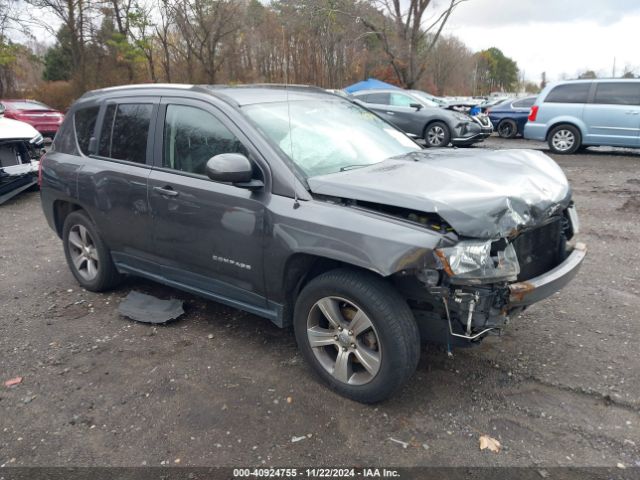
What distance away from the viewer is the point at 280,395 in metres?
3.20

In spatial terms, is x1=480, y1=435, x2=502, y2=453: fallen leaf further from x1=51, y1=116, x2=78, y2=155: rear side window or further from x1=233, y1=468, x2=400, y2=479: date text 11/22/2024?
x1=51, y1=116, x2=78, y2=155: rear side window

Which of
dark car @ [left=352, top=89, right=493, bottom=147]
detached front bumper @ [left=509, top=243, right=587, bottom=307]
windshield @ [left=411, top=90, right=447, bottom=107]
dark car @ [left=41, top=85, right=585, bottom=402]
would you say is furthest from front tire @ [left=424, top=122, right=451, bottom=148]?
detached front bumper @ [left=509, top=243, right=587, bottom=307]

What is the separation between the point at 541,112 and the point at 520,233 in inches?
456

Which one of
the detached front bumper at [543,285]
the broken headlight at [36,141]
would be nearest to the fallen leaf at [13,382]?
the detached front bumper at [543,285]

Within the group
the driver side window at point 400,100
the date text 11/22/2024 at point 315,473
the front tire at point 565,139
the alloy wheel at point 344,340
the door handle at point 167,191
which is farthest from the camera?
the driver side window at point 400,100

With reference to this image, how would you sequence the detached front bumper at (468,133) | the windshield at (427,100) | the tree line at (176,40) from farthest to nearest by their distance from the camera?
1. the tree line at (176,40)
2. the windshield at (427,100)
3. the detached front bumper at (468,133)

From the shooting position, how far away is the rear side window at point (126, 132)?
4.07 m

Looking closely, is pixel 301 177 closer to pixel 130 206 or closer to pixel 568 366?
pixel 130 206

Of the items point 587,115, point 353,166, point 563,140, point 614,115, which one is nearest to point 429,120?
point 563,140

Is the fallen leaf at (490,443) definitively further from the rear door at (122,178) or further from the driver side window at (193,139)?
the rear door at (122,178)

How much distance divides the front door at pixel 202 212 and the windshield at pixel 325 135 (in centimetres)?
26

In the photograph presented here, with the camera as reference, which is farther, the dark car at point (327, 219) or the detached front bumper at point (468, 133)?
the detached front bumper at point (468, 133)

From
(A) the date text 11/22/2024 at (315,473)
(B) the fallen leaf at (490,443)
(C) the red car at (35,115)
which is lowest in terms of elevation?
(A) the date text 11/22/2024 at (315,473)

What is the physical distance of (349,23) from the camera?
25188 millimetres
